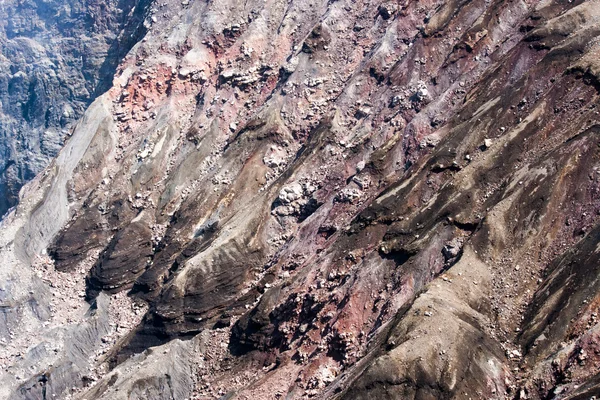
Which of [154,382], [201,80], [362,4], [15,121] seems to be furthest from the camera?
[15,121]

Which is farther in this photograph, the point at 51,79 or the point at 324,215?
the point at 51,79

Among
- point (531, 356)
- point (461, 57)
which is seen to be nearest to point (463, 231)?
point (531, 356)

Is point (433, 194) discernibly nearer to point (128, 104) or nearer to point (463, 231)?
point (463, 231)

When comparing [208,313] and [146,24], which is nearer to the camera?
[208,313]

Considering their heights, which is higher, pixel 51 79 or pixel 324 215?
pixel 51 79

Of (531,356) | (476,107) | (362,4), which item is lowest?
(531,356)

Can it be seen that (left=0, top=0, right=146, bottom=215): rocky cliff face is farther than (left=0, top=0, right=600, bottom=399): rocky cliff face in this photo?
Yes
